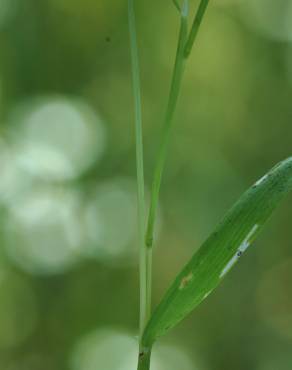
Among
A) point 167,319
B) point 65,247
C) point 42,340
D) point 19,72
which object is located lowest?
point 42,340

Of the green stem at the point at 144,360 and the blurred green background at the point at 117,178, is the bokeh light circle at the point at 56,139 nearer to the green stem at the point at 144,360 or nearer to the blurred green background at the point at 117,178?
the blurred green background at the point at 117,178

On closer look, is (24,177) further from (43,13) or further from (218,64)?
(218,64)

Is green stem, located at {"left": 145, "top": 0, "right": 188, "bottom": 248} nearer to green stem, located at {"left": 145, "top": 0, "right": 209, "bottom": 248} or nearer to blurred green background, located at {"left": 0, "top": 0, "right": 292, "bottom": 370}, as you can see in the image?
green stem, located at {"left": 145, "top": 0, "right": 209, "bottom": 248}

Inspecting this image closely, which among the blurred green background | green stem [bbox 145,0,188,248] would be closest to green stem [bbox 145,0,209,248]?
green stem [bbox 145,0,188,248]

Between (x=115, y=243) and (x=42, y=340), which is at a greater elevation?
(x=115, y=243)

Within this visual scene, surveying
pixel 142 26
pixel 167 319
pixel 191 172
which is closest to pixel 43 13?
pixel 142 26

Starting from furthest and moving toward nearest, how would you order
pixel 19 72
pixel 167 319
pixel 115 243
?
pixel 115 243, pixel 19 72, pixel 167 319
